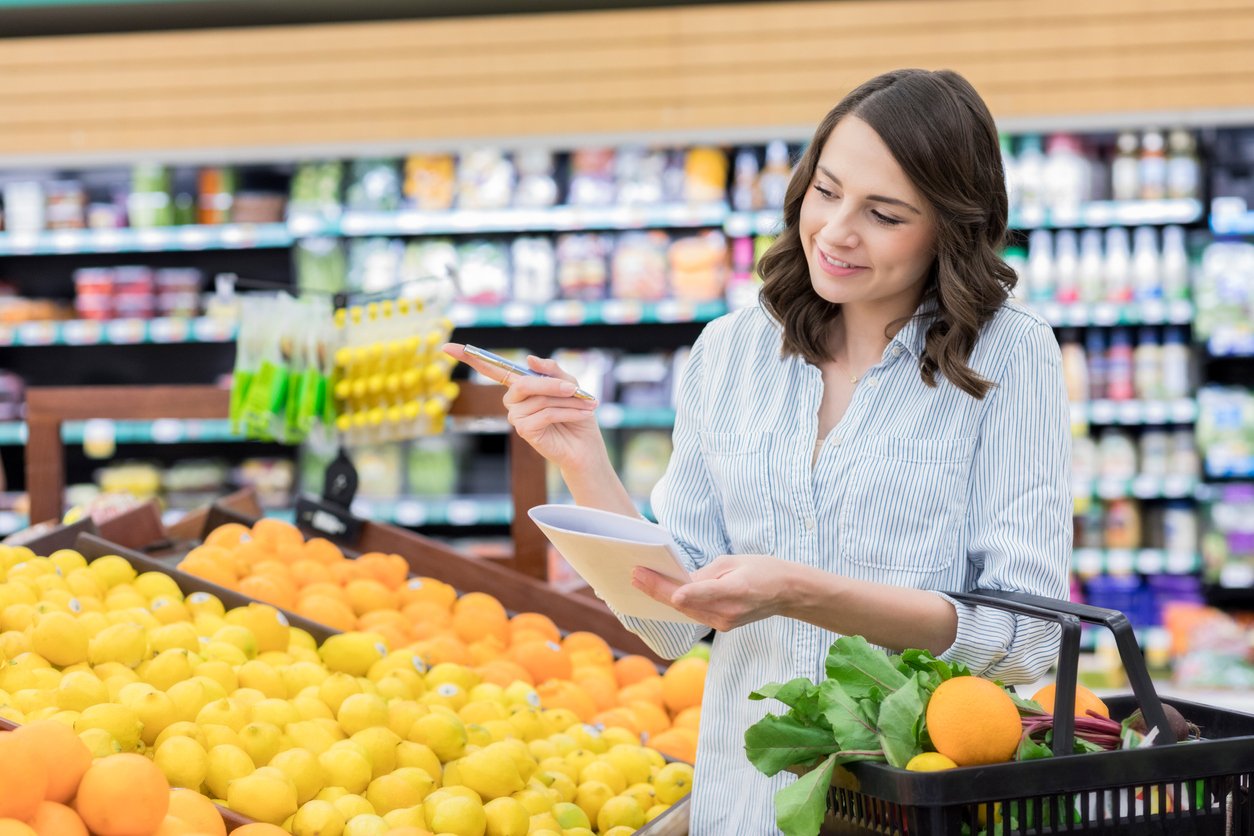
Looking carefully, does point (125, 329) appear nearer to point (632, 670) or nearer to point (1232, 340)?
point (632, 670)

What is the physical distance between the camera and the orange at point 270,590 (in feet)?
7.22

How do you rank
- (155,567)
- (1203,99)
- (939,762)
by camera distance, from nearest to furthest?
(939,762)
(155,567)
(1203,99)

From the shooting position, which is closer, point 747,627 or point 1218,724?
point 1218,724

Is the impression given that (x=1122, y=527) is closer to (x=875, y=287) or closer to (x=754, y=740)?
(x=875, y=287)

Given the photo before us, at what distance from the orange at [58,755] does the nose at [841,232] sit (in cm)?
90

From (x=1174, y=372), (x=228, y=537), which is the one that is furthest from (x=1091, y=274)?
(x=228, y=537)

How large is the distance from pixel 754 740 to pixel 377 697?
82 cm

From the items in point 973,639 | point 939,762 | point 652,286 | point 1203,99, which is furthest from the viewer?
point 652,286

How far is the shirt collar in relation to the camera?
1.40m

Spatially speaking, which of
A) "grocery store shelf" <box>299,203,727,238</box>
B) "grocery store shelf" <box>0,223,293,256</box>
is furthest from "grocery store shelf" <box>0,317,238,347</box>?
"grocery store shelf" <box>299,203,727,238</box>

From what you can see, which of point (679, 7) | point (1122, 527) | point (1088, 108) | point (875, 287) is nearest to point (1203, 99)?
point (1088, 108)

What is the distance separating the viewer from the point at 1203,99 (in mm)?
4465

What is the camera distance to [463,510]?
15.8ft

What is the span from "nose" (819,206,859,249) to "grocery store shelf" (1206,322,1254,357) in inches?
141
